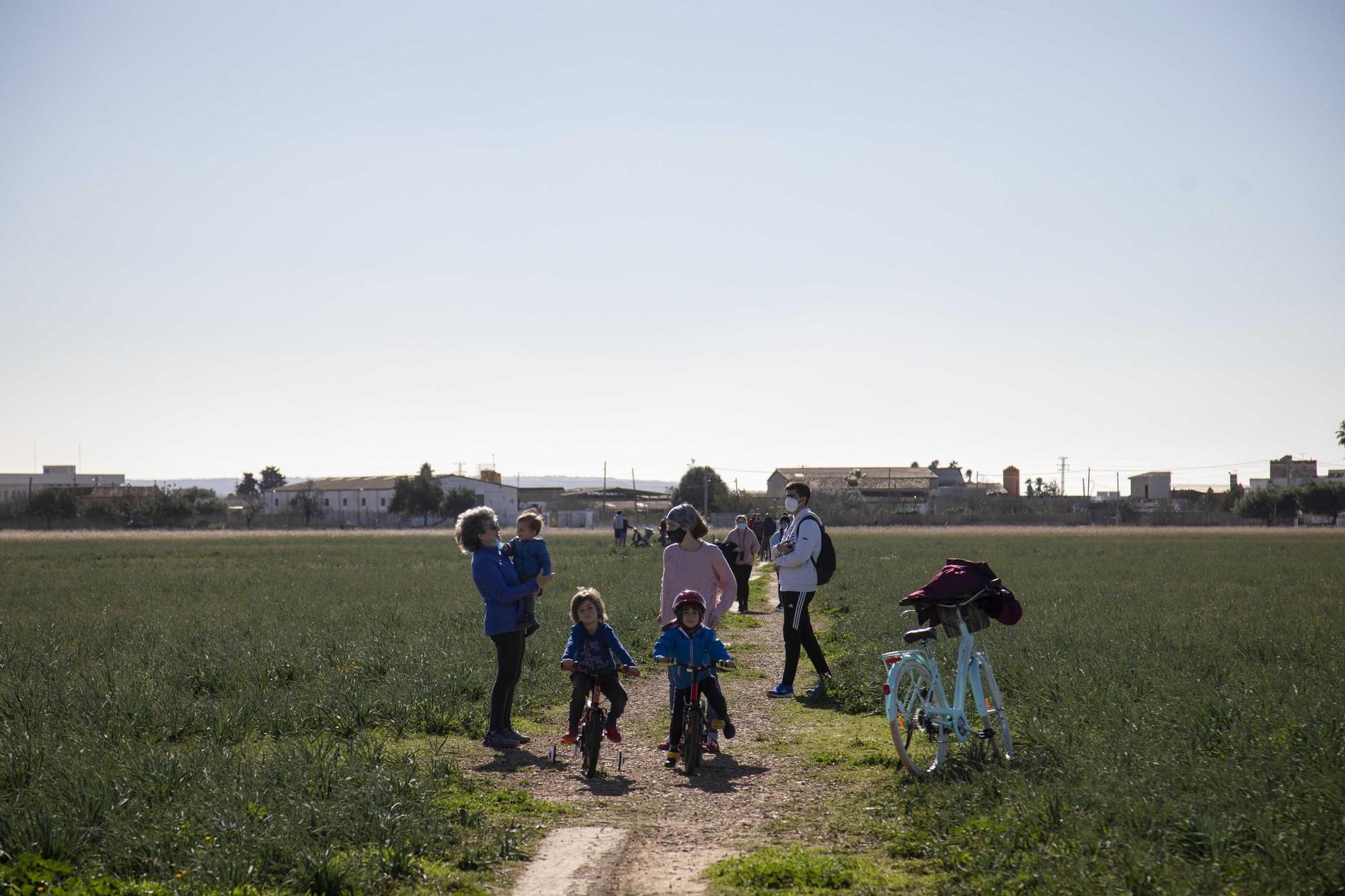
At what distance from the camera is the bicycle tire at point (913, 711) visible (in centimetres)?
734

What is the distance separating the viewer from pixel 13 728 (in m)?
8.66

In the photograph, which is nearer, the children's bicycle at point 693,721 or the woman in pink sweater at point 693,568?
the children's bicycle at point 693,721

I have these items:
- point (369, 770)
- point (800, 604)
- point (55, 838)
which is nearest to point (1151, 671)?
point (800, 604)

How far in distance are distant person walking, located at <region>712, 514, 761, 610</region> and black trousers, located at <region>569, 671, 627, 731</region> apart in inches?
480

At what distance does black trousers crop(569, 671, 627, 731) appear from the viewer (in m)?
8.38

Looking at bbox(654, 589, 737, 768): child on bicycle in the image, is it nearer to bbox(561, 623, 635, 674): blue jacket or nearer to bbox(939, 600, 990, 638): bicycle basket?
bbox(561, 623, 635, 674): blue jacket

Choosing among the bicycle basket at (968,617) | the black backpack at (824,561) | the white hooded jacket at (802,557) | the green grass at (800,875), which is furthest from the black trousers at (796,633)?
the green grass at (800,875)

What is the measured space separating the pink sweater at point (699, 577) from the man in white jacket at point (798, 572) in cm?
121

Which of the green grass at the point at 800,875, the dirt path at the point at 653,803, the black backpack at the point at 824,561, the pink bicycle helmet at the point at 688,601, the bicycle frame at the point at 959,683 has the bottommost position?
the dirt path at the point at 653,803

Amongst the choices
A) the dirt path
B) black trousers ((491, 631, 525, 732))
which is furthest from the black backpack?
black trousers ((491, 631, 525, 732))

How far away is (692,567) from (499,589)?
5.56ft

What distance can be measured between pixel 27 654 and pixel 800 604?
9.88 metres

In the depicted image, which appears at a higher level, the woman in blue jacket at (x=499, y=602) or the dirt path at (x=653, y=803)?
the woman in blue jacket at (x=499, y=602)

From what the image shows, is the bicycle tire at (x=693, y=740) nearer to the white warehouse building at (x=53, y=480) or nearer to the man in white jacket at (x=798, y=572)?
the man in white jacket at (x=798, y=572)
